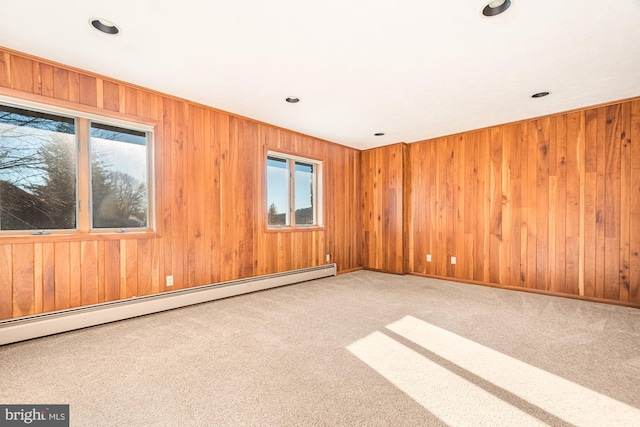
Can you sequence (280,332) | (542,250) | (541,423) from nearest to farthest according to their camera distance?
(541,423) < (280,332) < (542,250)

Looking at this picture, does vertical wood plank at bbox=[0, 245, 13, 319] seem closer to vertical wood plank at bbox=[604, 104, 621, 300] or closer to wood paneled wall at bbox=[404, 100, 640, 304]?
wood paneled wall at bbox=[404, 100, 640, 304]

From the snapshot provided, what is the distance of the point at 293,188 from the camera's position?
15.3 ft

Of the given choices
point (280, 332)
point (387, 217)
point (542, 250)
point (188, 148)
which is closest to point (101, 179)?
point (188, 148)

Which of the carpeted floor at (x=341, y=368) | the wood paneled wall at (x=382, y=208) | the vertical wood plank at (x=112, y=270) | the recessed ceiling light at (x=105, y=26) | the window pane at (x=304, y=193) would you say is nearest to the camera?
the carpeted floor at (x=341, y=368)

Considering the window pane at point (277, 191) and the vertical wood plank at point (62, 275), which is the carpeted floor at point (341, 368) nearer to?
the vertical wood plank at point (62, 275)

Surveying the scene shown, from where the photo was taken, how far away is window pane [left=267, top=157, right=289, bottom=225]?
14.2ft

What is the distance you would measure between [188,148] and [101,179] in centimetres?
92

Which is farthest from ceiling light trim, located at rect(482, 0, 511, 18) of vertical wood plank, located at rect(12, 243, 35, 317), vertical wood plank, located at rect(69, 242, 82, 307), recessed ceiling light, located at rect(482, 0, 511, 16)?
vertical wood plank, located at rect(12, 243, 35, 317)

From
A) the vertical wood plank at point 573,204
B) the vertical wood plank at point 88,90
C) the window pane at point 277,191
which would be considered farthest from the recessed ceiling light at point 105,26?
the vertical wood plank at point 573,204

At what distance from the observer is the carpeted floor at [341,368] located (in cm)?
148

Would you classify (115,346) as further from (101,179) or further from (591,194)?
(591,194)

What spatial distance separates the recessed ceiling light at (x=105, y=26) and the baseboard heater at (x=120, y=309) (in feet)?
7.59

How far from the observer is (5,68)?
2.31 metres

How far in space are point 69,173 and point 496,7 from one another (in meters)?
3.72
